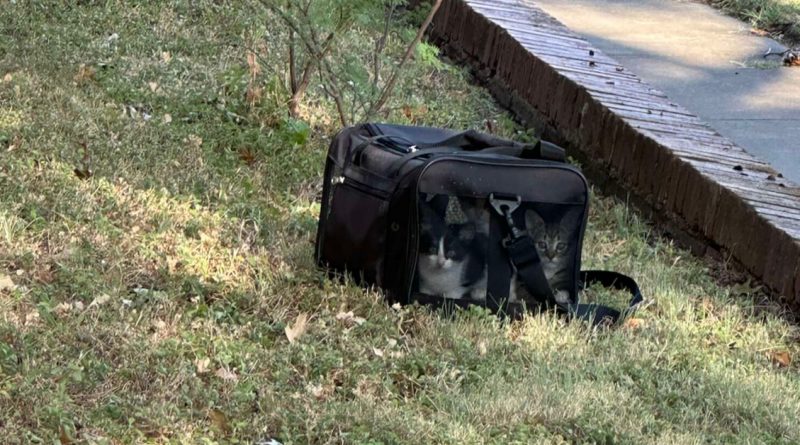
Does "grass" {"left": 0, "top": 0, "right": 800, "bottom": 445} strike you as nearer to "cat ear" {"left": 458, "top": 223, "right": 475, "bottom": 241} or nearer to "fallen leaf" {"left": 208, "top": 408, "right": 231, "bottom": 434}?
"fallen leaf" {"left": 208, "top": 408, "right": 231, "bottom": 434}

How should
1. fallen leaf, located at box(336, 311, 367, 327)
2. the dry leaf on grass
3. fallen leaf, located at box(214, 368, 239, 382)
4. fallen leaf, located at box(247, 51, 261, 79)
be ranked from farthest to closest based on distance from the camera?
1. fallen leaf, located at box(247, 51, 261, 79)
2. fallen leaf, located at box(336, 311, 367, 327)
3. fallen leaf, located at box(214, 368, 239, 382)
4. the dry leaf on grass

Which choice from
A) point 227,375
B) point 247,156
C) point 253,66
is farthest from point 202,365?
point 253,66

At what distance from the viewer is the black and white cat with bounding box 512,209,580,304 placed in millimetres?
4043

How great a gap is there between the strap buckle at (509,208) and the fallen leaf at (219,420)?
1.16 m

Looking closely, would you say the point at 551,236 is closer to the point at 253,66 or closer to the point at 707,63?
the point at 253,66

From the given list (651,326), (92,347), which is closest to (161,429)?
(92,347)

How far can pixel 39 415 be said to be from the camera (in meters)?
3.14

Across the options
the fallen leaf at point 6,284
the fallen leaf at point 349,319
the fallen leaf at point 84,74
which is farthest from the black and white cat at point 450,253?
the fallen leaf at point 84,74

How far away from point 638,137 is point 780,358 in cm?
145

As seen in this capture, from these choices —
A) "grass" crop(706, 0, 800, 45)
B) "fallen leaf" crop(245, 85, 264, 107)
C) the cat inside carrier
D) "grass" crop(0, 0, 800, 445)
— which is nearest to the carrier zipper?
the cat inside carrier

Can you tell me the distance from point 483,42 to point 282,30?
1.11 m

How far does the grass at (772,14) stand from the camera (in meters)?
7.74

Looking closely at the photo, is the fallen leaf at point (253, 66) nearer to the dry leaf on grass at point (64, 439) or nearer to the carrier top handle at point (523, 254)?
the carrier top handle at point (523, 254)

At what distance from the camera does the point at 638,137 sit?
5164 millimetres
